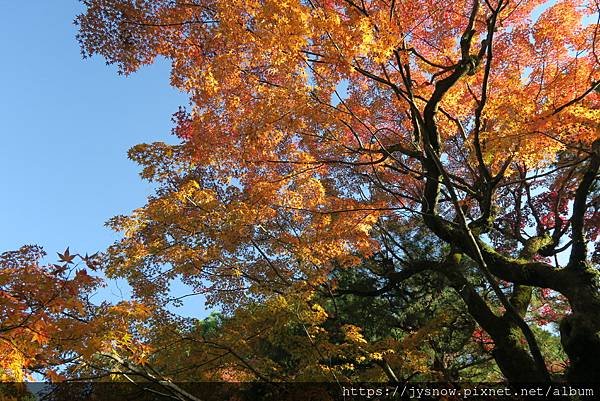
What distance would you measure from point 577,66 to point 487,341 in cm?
772

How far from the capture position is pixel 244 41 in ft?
17.9

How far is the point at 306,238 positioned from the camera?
756cm

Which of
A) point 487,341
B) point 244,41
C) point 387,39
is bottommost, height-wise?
point 487,341

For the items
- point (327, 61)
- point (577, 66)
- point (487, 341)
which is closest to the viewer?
point (327, 61)

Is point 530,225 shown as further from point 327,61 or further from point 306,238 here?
point 327,61

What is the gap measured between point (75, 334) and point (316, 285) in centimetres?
399

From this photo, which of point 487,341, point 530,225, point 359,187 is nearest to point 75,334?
point 359,187

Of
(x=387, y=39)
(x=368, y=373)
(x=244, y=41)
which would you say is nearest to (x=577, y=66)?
(x=387, y=39)

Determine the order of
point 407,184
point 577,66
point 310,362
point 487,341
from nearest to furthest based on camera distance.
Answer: point 577,66 < point 310,362 < point 407,184 < point 487,341

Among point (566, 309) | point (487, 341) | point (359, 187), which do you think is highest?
point (359, 187)

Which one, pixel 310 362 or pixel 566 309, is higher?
pixel 566 309

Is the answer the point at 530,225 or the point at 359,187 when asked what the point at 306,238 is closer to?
the point at 359,187

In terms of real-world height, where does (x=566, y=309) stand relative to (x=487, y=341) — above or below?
above

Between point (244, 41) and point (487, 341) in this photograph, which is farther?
point (487, 341)
